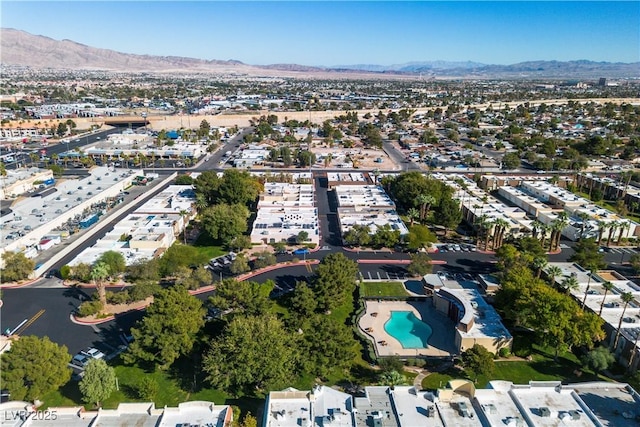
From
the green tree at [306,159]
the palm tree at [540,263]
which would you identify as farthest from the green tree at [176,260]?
the green tree at [306,159]

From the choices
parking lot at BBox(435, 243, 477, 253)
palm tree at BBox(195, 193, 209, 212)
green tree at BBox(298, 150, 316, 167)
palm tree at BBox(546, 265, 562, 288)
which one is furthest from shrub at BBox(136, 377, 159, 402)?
green tree at BBox(298, 150, 316, 167)

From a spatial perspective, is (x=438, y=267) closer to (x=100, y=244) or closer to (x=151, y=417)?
(x=151, y=417)

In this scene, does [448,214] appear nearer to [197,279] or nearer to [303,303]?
[303,303]

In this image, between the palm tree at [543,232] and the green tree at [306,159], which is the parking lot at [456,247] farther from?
the green tree at [306,159]

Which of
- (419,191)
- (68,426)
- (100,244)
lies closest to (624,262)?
(419,191)

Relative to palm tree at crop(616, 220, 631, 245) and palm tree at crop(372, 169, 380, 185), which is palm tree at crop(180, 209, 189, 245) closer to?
palm tree at crop(372, 169, 380, 185)

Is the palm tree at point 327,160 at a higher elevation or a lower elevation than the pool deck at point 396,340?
higher

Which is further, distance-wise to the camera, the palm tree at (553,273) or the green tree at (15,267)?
the green tree at (15,267)
